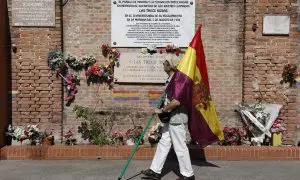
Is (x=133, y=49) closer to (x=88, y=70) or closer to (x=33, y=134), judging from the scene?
(x=88, y=70)

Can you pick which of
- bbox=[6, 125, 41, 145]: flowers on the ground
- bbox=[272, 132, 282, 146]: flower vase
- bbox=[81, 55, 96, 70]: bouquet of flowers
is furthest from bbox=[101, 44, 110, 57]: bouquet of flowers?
bbox=[272, 132, 282, 146]: flower vase

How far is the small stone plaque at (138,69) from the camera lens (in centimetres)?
786

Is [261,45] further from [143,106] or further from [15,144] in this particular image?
[15,144]

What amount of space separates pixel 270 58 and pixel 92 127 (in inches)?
157

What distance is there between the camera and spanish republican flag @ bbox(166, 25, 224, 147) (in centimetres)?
580

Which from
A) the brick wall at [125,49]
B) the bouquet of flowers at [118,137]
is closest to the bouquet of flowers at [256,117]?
the brick wall at [125,49]

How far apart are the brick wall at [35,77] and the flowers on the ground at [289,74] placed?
4.71 meters

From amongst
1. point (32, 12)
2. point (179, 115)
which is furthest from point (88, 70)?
point (179, 115)

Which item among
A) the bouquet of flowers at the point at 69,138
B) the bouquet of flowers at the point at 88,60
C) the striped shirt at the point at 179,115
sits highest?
the bouquet of flowers at the point at 88,60

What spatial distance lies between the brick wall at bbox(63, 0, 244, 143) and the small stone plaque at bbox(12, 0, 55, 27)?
1.13 feet

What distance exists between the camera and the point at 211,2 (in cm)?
781

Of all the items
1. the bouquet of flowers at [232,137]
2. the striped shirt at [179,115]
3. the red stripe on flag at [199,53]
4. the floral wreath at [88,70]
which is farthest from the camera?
the floral wreath at [88,70]

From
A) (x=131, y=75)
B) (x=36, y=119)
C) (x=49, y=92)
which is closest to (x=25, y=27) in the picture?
(x=49, y=92)

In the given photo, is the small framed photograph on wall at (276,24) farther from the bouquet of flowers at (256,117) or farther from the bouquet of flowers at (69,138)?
the bouquet of flowers at (69,138)
